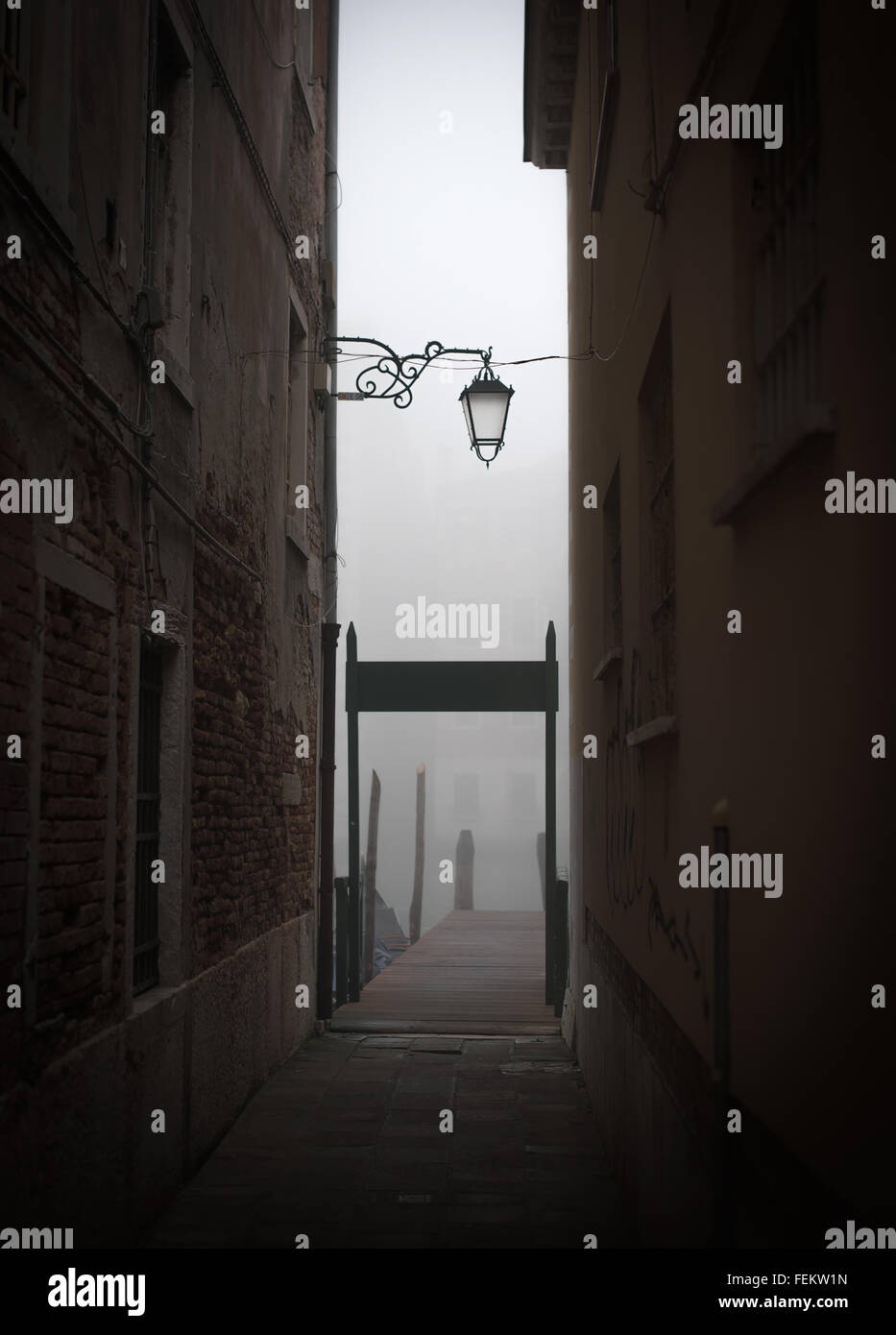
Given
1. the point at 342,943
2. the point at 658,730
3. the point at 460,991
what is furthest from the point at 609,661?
the point at 460,991

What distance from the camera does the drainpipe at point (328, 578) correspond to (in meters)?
11.2

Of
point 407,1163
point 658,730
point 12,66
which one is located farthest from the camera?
Answer: point 407,1163

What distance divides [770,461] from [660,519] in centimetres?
254

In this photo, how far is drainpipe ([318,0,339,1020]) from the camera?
11.2 metres

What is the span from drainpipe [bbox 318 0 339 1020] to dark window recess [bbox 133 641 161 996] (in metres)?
4.81

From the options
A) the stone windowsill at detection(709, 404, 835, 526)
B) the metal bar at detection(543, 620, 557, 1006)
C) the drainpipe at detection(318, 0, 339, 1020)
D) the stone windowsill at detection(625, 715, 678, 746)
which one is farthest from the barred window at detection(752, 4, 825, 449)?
the metal bar at detection(543, 620, 557, 1006)

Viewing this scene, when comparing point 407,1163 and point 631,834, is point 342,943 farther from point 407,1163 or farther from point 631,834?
point 631,834

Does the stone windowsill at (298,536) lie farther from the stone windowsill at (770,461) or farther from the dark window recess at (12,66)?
the stone windowsill at (770,461)

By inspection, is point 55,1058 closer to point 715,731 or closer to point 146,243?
point 715,731

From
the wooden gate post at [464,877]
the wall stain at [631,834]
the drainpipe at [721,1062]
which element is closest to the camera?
the drainpipe at [721,1062]

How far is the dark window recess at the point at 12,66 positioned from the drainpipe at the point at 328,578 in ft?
21.8

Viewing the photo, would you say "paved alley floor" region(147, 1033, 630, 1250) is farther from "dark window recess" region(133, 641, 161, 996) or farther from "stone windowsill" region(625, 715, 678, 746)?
"stone windowsill" region(625, 715, 678, 746)

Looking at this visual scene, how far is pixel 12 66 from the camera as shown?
4238 millimetres

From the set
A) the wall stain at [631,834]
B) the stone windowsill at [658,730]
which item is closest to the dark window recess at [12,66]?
the stone windowsill at [658,730]
